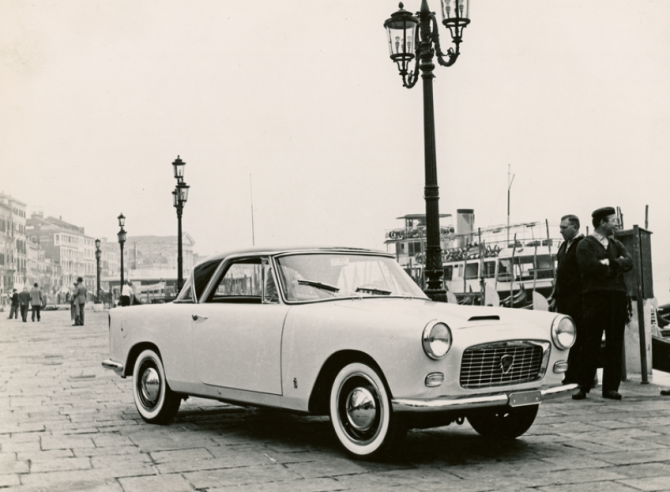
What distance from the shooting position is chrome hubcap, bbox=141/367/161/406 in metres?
6.80

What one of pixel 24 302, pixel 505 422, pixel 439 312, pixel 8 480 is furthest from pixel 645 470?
pixel 24 302

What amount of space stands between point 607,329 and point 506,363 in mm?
3178

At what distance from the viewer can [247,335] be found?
5.84m

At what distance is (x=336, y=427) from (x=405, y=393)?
26.6 inches

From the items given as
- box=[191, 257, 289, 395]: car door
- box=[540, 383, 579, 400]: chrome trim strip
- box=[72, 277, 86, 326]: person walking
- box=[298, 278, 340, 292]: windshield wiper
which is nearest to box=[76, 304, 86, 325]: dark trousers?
box=[72, 277, 86, 326]: person walking

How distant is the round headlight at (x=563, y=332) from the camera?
535cm

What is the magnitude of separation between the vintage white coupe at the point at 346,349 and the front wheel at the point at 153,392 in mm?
11

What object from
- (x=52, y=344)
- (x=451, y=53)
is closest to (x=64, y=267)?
(x=52, y=344)

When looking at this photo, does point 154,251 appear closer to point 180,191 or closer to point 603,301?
point 180,191

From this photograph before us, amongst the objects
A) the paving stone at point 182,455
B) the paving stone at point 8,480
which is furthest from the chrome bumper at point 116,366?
the paving stone at point 8,480

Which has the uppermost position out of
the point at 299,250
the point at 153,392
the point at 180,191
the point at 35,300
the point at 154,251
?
the point at 154,251

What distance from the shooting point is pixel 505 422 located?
5750mm

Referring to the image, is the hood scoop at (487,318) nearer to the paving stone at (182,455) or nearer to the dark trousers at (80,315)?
the paving stone at (182,455)

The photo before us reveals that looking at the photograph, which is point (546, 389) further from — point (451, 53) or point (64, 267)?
point (64, 267)
